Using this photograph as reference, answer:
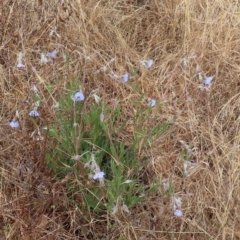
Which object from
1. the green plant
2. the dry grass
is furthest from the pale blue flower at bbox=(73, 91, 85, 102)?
the dry grass

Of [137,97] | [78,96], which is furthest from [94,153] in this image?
[137,97]

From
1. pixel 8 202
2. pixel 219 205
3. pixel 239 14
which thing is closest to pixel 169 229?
pixel 219 205

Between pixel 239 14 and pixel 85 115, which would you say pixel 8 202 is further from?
pixel 239 14

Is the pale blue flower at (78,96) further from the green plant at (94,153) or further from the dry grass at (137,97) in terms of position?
the dry grass at (137,97)

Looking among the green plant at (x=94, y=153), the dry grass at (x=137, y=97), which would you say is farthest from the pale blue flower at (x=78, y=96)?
the dry grass at (x=137, y=97)

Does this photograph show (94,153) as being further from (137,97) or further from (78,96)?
(137,97)

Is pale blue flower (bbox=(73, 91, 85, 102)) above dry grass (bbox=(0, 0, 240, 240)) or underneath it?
above

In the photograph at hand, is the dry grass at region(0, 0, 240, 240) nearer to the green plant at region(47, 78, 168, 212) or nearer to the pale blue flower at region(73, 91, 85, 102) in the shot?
the green plant at region(47, 78, 168, 212)

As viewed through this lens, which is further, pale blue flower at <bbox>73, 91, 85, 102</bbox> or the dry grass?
the dry grass
